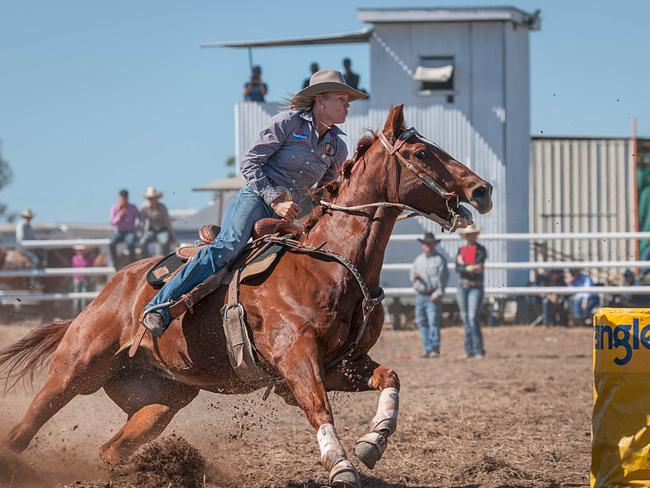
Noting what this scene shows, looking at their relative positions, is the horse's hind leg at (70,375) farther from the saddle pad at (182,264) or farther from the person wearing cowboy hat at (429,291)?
the person wearing cowboy hat at (429,291)

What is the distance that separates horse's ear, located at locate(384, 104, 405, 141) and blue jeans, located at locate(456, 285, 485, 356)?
8100mm

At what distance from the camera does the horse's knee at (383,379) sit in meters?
5.18

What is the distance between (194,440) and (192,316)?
1.38m

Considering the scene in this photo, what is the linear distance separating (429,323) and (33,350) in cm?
773

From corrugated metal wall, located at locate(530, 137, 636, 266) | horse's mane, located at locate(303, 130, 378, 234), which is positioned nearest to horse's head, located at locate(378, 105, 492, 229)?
horse's mane, located at locate(303, 130, 378, 234)

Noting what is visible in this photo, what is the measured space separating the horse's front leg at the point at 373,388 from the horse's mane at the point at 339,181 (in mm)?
829

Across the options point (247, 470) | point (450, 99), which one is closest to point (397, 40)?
point (450, 99)

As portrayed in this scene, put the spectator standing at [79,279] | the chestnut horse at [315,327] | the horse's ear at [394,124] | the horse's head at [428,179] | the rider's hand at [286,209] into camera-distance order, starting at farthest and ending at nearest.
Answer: the spectator standing at [79,279] → the rider's hand at [286,209] → the horse's ear at [394,124] → the horse's head at [428,179] → the chestnut horse at [315,327]

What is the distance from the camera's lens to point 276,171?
5.82m

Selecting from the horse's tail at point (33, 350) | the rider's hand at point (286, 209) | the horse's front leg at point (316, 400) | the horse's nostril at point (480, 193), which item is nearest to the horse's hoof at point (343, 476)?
the horse's front leg at point (316, 400)

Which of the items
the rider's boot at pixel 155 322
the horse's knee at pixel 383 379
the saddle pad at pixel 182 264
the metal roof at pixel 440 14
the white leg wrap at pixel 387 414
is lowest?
the white leg wrap at pixel 387 414

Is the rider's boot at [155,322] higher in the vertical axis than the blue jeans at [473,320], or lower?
higher

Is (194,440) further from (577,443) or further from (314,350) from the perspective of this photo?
(577,443)

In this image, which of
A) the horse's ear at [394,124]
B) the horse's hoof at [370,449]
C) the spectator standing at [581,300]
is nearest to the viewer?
the horse's hoof at [370,449]
